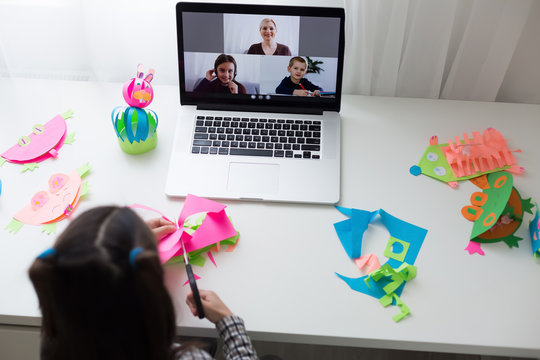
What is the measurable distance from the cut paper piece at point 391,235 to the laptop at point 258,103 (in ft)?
0.20

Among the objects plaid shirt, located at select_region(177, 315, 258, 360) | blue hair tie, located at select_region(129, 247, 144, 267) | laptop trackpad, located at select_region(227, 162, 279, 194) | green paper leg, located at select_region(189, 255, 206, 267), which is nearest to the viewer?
blue hair tie, located at select_region(129, 247, 144, 267)

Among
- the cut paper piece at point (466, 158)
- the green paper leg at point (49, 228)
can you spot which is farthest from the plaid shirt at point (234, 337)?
the cut paper piece at point (466, 158)

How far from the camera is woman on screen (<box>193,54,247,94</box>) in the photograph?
1.05 m

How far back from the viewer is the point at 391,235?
926 mm

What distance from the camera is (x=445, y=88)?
4.00 ft

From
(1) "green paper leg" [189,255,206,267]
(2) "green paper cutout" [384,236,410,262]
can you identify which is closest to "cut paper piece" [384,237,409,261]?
(2) "green paper cutout" [384,236,410,262]

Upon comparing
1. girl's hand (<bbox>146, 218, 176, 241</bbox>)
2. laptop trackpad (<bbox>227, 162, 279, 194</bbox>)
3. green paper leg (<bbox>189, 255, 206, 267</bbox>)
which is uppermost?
laptop trackpad (<bbox>227, 162, 279, 194</bbox>)

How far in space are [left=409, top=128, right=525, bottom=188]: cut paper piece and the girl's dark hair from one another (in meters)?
0.60

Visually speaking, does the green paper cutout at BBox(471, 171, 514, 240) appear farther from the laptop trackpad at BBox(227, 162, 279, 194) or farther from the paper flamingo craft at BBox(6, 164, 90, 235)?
the paper flamingo craft at BBox(6, 164, 90, 235)

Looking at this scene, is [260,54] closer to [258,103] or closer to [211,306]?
[258,103]

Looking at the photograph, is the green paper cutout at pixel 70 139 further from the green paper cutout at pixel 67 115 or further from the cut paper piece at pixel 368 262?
the cut paper piece at pixel 368 262

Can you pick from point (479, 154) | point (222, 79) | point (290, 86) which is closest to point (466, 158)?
point (479, 154)

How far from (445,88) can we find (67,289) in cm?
95

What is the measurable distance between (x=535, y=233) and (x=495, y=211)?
0.24 feet
